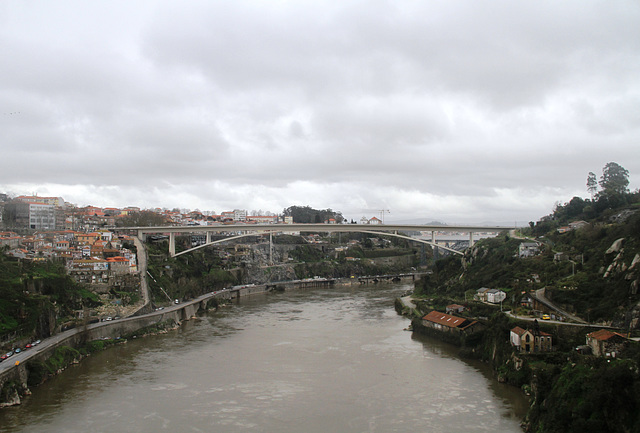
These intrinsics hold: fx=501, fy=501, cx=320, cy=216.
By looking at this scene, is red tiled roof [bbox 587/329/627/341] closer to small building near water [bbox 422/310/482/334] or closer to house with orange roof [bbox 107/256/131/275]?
small building near water [bbox 422/310/482/334]

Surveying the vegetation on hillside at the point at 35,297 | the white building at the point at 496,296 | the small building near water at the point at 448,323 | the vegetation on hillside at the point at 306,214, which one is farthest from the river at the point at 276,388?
the vegetation on hillside at the point at 306,214

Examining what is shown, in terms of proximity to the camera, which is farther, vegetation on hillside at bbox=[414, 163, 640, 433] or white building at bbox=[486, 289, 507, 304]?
white building at bbox=[486, 289, 507, 304]

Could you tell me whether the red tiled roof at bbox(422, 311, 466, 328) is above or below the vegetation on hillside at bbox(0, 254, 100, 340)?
below

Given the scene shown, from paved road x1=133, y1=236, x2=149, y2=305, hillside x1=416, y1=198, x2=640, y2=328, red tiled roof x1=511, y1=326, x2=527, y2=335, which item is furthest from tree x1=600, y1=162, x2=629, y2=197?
paved road x1=133, y1=236, x2=149, y2=305

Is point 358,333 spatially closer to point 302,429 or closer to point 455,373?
point 455,373

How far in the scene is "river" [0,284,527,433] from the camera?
867cm

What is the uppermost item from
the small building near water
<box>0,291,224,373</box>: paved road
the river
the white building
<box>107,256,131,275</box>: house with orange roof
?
<box>107,256,131,275</box>: house with orange roof

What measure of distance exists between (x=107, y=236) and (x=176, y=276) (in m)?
4.52

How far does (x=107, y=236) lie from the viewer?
25266 mm

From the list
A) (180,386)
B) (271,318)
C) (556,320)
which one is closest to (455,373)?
(556,320)

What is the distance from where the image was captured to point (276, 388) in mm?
10414

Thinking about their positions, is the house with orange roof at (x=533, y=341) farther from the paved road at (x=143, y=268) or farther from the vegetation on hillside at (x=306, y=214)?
the vegetation on hillside at (x=306, y=214)

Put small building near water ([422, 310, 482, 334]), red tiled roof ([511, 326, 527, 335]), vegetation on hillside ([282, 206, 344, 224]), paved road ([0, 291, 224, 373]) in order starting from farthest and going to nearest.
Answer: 1. vegetation on hillside ([282, 206, 344, 224])
2. small building near water ([422, 310, 482, 334])
3. red tiled roof ([511, 326, 527, 335])
4. paved road ([0, 291, 224, 373])

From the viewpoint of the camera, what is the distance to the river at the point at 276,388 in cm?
867
